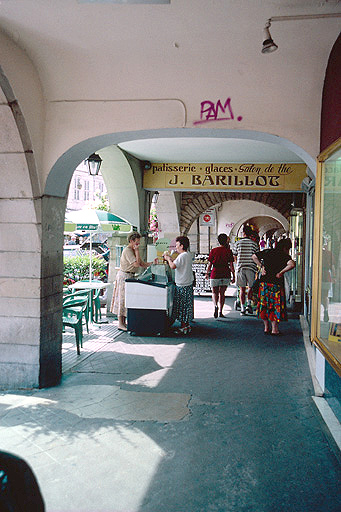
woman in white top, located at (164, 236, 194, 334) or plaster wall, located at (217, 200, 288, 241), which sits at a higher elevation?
plaster wall, located at (217, 200, 288, 241)

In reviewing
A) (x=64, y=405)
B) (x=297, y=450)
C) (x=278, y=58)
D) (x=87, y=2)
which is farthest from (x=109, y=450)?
(x=278, y=58)

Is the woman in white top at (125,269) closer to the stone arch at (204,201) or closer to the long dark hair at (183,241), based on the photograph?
the long dark hair at (183,241)

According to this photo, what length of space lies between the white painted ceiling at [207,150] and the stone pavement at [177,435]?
355 cm

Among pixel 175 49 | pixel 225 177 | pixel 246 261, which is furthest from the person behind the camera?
pixel 225 177

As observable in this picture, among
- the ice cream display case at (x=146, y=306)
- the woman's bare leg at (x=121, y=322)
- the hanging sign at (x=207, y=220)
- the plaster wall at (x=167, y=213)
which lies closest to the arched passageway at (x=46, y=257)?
the ice cream display case at (x=146, y=306)

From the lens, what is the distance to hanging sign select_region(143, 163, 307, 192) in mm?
9797

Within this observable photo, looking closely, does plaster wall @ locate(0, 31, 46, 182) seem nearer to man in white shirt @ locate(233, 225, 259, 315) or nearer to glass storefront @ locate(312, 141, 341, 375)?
glass storefront @ locate(312, 141, 341, 375)

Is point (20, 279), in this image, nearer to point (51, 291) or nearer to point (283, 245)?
point (51, 291)

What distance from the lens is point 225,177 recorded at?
10016mm

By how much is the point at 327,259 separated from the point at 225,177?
20.1ft

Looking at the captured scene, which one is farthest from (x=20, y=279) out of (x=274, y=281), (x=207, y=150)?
(x=207, y=150)

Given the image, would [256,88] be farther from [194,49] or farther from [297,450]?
[297,450]

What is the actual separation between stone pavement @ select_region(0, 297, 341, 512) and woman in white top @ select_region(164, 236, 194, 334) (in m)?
1.48

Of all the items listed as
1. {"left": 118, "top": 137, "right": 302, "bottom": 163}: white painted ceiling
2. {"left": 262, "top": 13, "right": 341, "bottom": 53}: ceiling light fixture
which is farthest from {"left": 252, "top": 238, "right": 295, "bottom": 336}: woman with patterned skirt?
{"left": 262, "top": 13, "right": 341, "bottom": 53}: ceiling light fixture
